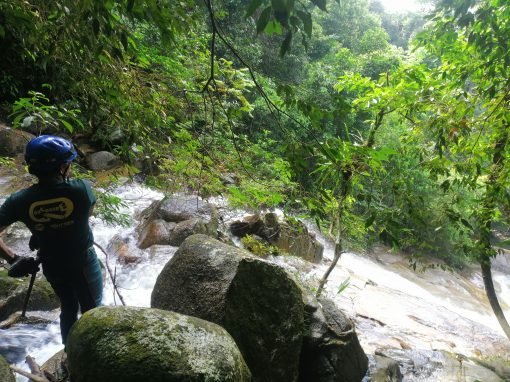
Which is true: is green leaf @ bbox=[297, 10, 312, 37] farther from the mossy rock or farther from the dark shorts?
the mossy rock

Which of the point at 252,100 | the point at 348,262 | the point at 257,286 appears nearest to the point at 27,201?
the point at 257,286

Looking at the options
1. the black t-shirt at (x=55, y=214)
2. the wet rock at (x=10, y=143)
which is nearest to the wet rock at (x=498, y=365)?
the black t-shirt at (x=55, y=214)

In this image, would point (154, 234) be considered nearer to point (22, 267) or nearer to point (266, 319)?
point (266, 319)

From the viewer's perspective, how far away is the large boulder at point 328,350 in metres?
4.14

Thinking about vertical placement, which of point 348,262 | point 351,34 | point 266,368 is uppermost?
point 351,34

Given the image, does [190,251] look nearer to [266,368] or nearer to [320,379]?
[266,368]

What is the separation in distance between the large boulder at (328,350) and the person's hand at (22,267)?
302 centimetres

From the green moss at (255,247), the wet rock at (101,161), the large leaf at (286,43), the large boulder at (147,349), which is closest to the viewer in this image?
the large leaf at (286,43)

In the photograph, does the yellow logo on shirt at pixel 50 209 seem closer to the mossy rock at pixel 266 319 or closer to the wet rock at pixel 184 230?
the mossy rock at pixel 266 319

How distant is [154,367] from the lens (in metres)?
1.91

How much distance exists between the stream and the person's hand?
3.08 ft

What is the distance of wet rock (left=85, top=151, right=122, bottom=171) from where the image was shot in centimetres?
1001

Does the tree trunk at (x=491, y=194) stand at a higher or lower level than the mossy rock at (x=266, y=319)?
higher

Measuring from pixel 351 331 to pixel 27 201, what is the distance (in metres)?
3.96
